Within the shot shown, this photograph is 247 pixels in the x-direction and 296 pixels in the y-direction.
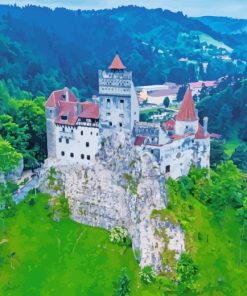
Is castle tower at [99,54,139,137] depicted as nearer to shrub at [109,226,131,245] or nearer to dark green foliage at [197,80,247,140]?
shrub at [109,226,131,245]

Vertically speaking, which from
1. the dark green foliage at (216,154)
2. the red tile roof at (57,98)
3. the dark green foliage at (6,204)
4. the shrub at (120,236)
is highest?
the red tile roof at (57,98)

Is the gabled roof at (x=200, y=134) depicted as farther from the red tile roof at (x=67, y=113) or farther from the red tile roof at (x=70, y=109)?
the red tile roof at (x=67, y=113)

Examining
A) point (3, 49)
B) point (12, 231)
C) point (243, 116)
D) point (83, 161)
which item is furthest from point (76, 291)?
point (3, 49)

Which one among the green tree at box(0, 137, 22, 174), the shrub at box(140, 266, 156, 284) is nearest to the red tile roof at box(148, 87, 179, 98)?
the green tree at box(0, 137, 22, 174)

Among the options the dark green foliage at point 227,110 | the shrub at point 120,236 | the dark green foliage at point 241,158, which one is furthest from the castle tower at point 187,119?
the dark green foliage at point 227,110

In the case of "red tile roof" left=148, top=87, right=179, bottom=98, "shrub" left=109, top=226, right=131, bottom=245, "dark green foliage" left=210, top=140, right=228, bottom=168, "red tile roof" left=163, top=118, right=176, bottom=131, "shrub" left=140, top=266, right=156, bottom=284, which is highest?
"red tile roof" left=163, top=118, right=176, bottom=131

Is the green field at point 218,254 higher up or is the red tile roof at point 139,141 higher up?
the red tile roof at point 139,141
